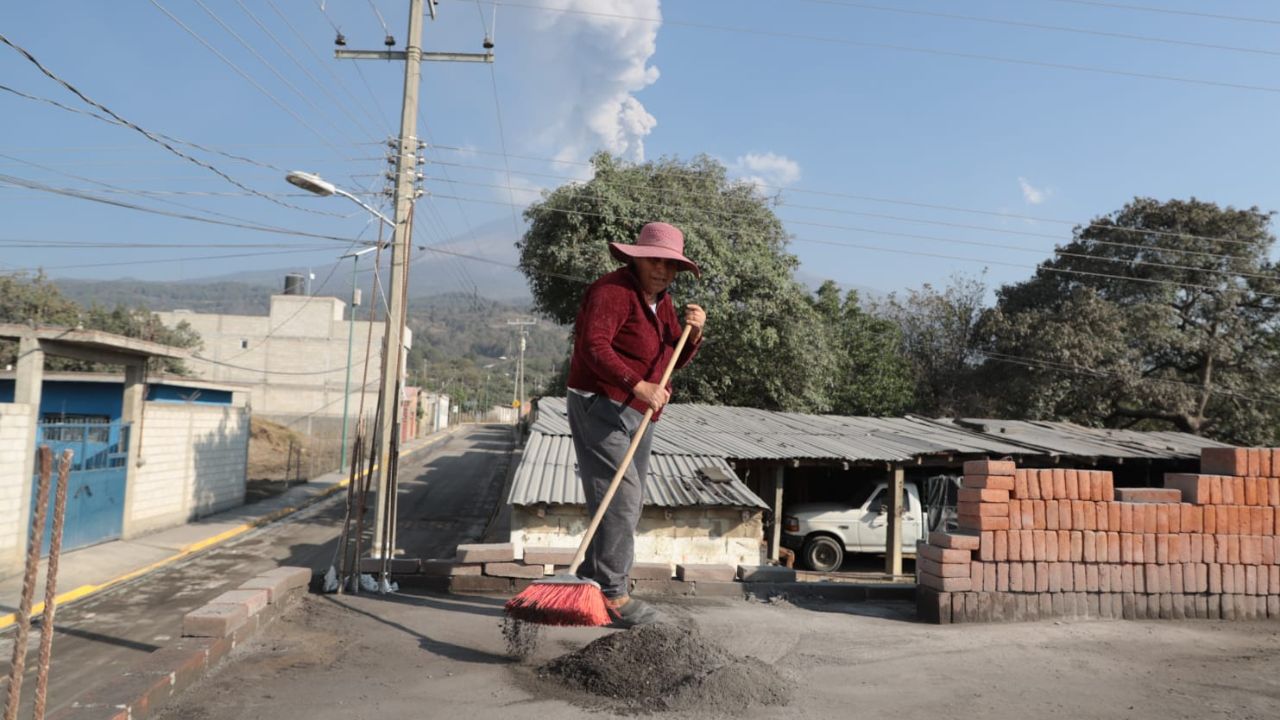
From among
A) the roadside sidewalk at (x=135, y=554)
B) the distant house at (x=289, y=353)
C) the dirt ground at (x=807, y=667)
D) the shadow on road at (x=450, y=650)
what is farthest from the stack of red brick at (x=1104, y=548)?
the distant house at (x=289, y=353)

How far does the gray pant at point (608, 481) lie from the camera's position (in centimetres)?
387

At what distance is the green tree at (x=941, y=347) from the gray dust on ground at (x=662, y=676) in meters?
27.7

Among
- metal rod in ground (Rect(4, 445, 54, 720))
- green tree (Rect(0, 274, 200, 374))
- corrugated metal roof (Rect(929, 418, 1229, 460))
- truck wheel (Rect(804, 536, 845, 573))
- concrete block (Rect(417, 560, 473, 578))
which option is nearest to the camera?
metal rod in ground (Rect(4, 445, 54, 720))

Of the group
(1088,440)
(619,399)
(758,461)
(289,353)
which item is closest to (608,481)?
(619,399)

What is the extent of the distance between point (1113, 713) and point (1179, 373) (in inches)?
1077

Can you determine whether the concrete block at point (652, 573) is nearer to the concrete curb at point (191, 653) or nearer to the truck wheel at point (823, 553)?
the concrete curb at point (191, 653)

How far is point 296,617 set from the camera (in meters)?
4.25

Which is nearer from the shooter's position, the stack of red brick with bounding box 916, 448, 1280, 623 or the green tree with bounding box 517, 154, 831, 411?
the stack of red brick with bounding box 916, 448, 1280, 623

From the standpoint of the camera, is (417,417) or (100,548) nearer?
(100,548)

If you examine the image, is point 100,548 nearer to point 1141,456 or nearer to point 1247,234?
point 1141,456

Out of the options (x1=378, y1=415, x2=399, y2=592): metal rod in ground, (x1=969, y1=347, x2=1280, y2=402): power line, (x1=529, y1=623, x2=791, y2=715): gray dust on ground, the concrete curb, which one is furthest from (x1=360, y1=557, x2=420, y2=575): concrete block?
(x1=969, y1=347, x2=1280, y2=402): power line

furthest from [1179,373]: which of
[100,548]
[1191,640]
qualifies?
[100,548]

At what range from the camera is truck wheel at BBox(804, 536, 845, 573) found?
15.5 meters

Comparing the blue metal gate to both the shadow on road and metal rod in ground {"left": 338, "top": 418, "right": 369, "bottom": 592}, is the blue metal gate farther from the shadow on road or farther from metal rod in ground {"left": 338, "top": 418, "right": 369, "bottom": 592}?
the shadow on road
